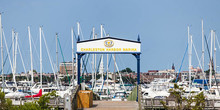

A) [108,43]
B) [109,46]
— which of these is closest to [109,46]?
[109,46]

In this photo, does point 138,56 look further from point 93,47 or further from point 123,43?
point 93,47

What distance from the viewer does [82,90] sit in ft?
92.1

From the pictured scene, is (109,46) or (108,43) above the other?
(108,43)

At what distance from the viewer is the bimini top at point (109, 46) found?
29547mm

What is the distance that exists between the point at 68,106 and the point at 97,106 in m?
3.88

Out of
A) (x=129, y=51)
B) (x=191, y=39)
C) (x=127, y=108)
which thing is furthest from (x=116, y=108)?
(x=191, y=39)

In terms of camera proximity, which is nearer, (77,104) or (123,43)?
(77,104)

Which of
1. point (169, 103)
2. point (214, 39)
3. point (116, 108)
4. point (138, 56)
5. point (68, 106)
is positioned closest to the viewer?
point (68, 106)

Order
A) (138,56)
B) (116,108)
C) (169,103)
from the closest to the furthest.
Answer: (116,108) → (169,103) → (138,56)

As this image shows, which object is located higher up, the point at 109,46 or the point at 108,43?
the point at 108,43

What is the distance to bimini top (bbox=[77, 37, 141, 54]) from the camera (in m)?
29.5

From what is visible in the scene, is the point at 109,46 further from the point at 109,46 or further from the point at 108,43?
the point at 108,43

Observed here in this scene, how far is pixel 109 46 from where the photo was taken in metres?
29.5

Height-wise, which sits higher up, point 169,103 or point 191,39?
point 191,39
